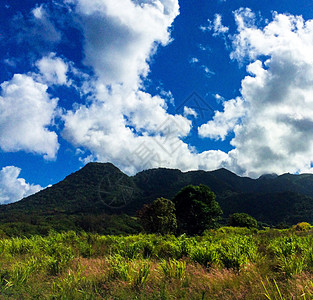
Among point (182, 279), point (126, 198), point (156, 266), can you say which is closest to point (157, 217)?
point (156, 266)

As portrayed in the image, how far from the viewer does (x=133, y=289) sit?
15.5 ft

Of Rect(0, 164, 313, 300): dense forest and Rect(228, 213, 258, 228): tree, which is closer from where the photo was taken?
Rect(0, 164, 313, 300): dense forest

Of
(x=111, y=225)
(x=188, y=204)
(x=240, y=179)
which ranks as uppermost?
(x=240, y=179)

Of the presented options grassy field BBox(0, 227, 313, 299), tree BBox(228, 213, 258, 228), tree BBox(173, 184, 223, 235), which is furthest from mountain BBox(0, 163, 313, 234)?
grassy field BBox(0, 227, 313, 299)

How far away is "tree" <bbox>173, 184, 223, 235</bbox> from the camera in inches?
1366

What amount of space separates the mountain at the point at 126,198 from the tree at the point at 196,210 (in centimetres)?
3237

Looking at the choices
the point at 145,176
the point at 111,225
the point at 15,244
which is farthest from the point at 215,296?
the point at 145,176

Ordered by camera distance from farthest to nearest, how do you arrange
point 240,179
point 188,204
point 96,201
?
point 240,179
point 96,201
point 188,204

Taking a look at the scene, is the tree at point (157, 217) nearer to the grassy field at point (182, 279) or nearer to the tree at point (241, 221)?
the tree at point (241, 221)

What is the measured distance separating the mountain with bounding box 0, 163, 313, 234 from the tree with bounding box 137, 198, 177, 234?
35730 millimetres

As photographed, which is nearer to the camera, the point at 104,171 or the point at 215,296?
the point at 215,296

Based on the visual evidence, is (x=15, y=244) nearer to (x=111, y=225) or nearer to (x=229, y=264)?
(x=229, y=264)

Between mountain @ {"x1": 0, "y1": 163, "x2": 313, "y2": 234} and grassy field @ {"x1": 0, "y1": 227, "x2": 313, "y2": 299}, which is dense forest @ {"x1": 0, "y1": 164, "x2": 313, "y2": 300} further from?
mountain @ {"x1": 0, "y1": 163, "x2": 313, "y2": 234}

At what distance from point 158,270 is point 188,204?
31.4 m
